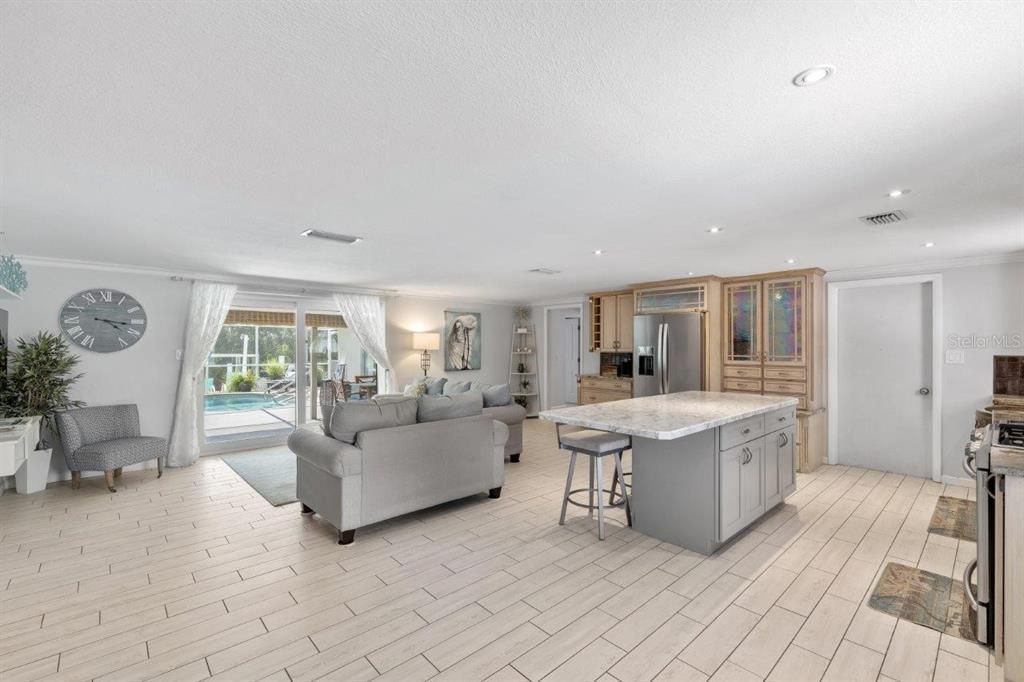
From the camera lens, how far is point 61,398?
15.1 feet

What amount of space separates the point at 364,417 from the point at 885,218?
12.7ft

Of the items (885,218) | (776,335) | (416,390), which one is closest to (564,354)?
(416,390)

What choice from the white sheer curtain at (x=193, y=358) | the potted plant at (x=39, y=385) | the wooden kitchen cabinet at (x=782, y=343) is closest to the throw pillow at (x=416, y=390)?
the white sheer curtain at (x=193, y=358)

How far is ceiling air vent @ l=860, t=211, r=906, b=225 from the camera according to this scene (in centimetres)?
308

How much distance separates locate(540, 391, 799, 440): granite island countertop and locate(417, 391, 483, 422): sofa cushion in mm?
1060

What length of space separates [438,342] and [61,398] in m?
4.48

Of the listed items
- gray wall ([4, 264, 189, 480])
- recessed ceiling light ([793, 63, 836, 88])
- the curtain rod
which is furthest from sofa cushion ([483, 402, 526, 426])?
recessed ceiling light ([793, 63, 836, 88])

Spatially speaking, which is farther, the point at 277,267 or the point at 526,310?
the point at 526,310

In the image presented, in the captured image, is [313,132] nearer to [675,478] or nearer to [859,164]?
[859,164]

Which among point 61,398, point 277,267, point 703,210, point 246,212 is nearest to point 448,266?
point 277,267

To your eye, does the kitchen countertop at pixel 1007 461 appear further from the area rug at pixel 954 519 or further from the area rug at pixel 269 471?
the area rug at pixel 269 471

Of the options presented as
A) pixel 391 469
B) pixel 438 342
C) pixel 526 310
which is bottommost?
pixel 391 469

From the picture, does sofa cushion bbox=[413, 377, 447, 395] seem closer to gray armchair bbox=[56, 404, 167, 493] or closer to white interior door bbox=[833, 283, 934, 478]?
gray armchair bbox=[56, 404, 167, 493]

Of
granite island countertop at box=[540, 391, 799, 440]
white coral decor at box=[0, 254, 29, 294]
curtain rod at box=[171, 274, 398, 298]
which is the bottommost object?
granite island countertop at box=[540, 391, 799, 440]
